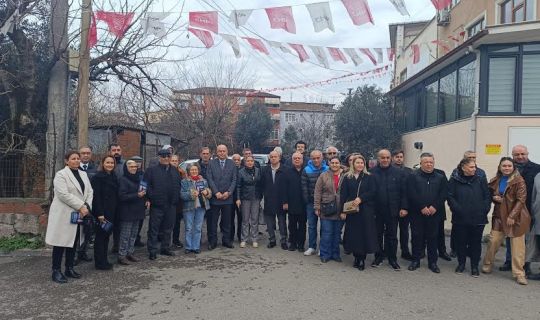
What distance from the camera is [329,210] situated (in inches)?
261

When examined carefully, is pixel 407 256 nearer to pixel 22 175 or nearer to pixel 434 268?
pixel 434 268

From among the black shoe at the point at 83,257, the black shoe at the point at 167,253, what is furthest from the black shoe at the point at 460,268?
the black shoe at the point at 83,257

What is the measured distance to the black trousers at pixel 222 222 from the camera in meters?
7.43

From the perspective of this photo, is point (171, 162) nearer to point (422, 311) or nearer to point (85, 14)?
point (85, 14)

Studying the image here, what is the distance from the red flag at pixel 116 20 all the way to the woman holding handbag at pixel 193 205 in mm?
3317

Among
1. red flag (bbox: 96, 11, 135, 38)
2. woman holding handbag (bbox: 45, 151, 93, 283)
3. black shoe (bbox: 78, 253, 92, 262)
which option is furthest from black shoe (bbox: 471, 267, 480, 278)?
red flag (bbox: 96, 11, 135, 38)

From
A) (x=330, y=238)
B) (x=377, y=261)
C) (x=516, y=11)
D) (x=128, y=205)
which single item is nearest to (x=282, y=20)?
(x=330, y=238)

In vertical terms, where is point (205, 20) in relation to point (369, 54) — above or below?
below

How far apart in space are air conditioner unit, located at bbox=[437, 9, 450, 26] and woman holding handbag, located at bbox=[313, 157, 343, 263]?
1398 cm

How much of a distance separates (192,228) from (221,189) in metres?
0.88

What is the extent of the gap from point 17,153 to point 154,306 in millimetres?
5222

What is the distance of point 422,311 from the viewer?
4.58m

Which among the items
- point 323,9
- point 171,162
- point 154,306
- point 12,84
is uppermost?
point 323,9

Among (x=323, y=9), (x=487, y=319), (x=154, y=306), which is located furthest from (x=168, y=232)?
(x=323, y=9)
